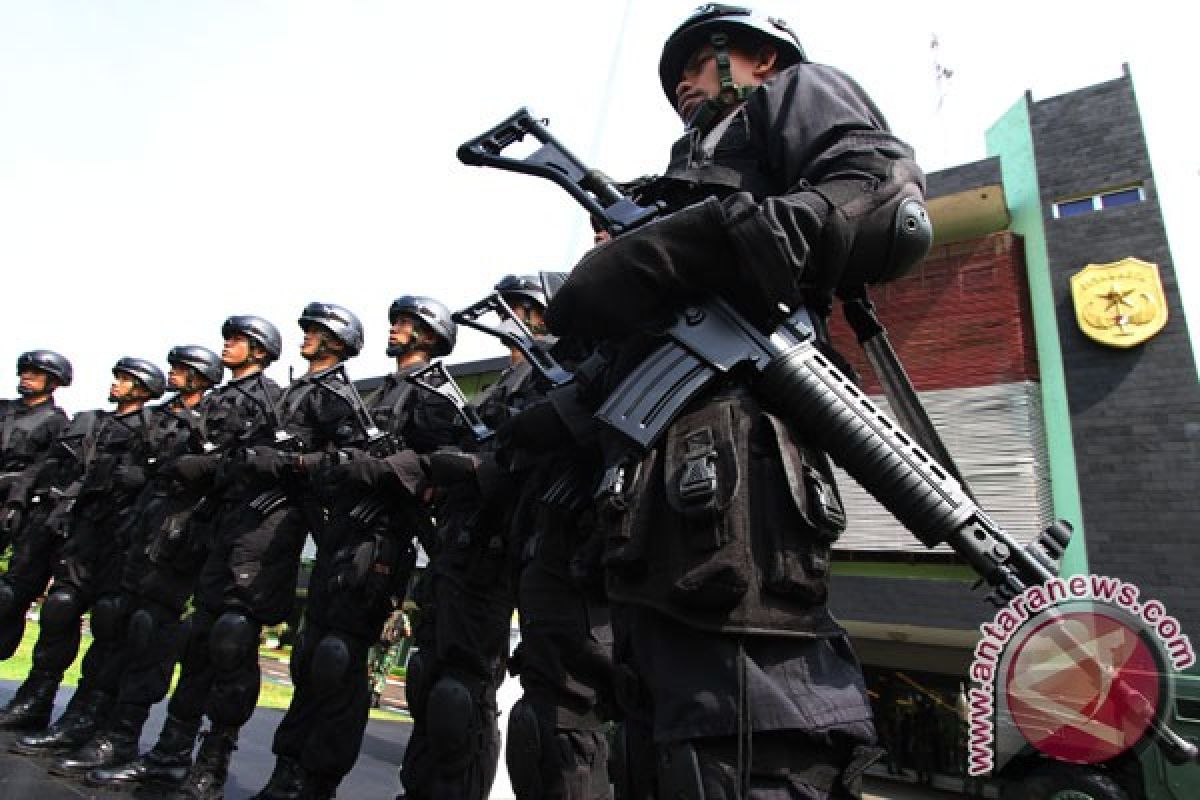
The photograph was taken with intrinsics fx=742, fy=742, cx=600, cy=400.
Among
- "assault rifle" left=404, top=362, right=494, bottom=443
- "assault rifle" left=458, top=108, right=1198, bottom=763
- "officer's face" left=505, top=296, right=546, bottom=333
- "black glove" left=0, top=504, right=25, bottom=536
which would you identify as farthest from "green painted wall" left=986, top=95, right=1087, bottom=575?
"black glove" left=0, top=504, right=25, bottom=536

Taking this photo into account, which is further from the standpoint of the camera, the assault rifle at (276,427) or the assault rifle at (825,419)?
the assault rifle at (276,427)

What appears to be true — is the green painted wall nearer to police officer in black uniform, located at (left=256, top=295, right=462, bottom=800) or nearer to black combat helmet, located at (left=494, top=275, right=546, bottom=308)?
black combat helmet, located at (left=494, top=275, right=546, bottom=308)

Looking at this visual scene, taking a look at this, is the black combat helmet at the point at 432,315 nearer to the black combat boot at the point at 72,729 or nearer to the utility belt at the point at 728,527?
the black combat boot at the point at 72,729

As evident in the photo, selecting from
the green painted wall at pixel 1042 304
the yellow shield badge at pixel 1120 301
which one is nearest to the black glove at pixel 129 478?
the green painted wall at pixel 1042 304

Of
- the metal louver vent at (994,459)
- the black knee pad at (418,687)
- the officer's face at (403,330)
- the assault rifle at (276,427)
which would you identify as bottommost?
the black knee pad at (418,687)

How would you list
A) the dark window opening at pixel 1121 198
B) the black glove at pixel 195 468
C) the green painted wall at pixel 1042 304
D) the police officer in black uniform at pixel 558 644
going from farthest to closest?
the dark window opening at pixel 1121 198, the green painted wall at pixel 1042 304, the black glove at pixel 195 468, the police officer in black uniform at pixel 558 644

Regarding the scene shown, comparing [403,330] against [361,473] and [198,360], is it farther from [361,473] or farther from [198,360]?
[198,360]

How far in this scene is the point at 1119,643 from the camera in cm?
568

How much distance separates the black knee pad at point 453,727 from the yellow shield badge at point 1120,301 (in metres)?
10.5

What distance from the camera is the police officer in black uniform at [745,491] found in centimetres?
134

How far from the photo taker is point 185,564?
15.7ft

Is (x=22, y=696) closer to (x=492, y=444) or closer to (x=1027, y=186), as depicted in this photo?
(x=492, y=444)

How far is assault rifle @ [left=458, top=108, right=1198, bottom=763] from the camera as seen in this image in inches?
61.4

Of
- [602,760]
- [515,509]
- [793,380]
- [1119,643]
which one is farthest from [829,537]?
[1119,643]
